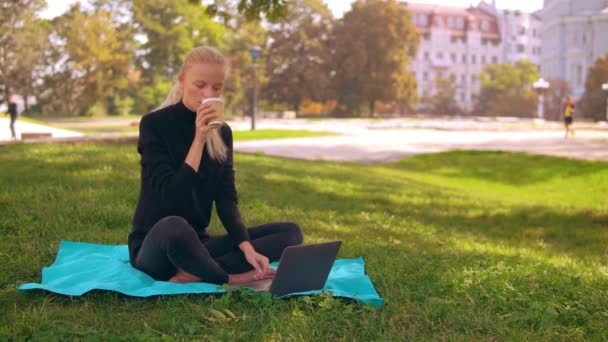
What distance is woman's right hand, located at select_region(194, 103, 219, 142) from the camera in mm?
3312

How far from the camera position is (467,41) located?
9062 cm

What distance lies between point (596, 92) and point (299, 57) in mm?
24898

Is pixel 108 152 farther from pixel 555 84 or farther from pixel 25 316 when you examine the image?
pixel 555 84

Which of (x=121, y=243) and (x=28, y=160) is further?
(x=28, y=160)

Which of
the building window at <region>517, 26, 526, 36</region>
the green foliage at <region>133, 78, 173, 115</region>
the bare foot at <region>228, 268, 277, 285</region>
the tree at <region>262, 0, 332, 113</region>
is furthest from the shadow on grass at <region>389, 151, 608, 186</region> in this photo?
the building window at <region>517, 26, 526, 36</region>

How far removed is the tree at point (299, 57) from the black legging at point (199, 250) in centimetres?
5326

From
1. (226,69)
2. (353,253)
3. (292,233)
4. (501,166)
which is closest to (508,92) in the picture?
(501,166)

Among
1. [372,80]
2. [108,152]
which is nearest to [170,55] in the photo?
[372,80]

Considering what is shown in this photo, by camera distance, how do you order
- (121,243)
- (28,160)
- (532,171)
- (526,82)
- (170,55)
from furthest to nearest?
1. (526,82)
2. (170,55)
3. (532,171)
4. (28,160)
5. (121,243)

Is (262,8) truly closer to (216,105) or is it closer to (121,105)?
(216,105)

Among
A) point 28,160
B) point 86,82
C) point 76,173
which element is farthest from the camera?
point 86,82

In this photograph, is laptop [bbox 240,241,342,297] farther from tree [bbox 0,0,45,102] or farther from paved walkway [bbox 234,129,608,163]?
tree [bbox 0,0,45,102]

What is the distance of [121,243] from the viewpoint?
5234 millimetres

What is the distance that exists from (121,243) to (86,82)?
4314 centimetres
